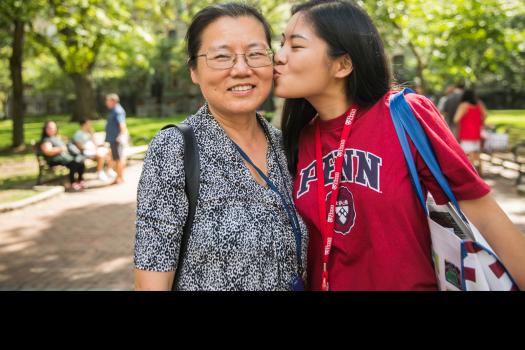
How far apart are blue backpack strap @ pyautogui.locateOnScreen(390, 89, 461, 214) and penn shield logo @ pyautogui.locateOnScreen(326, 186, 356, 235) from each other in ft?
0.73

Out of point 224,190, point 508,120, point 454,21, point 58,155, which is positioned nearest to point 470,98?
point 454,21

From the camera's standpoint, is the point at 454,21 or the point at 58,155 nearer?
the point at 454,21

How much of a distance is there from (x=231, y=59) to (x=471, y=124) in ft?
35.5

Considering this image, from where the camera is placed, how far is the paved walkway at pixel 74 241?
5.95 metres

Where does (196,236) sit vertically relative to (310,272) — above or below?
above

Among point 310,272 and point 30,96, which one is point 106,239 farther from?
point 30,96

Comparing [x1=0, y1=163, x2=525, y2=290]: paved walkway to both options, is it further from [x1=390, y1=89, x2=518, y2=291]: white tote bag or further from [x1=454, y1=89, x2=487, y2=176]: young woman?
[x1=390, y1=89, x2=518, y2=291]: white tote bag

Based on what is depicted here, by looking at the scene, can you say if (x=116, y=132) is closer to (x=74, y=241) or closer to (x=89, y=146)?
(x=89, y=146)

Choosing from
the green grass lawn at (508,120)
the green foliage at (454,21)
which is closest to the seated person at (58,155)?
the green foliage at (454,21)

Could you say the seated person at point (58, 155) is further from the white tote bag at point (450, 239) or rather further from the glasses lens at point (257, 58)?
the white tote bag at point (450, 239)

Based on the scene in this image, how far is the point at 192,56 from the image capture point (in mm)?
1849

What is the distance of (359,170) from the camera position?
173cm
